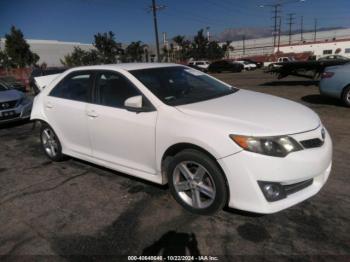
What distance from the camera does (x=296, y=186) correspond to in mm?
3133

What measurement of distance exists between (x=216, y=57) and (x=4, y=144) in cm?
6464

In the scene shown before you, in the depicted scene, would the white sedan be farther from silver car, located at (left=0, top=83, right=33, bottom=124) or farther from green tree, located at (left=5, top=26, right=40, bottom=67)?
green tree, located at (left=5, top=26, right=40, bottom=67)

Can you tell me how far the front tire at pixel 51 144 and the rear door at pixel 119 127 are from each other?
42.9 inches

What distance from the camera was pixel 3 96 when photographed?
880 cm

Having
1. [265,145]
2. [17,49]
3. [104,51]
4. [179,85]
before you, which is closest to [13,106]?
[179,85]

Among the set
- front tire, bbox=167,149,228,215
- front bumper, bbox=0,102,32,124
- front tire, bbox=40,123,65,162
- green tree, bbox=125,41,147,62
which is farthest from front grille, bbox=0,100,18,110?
green tree, bbox=125,41,147,62

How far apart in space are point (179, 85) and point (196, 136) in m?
1.20

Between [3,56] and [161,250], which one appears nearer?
[161,250]

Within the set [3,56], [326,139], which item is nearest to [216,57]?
[3,56]

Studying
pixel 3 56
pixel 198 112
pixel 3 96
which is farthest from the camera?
pixel 3 56

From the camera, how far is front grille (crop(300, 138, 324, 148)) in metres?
3.13

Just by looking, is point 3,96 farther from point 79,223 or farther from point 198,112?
point 198,112

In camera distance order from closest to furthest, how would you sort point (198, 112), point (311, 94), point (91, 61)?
point (198, 112) < point (311, 94) < point (91, 61)

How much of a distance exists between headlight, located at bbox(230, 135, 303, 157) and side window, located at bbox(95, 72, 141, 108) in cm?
145
